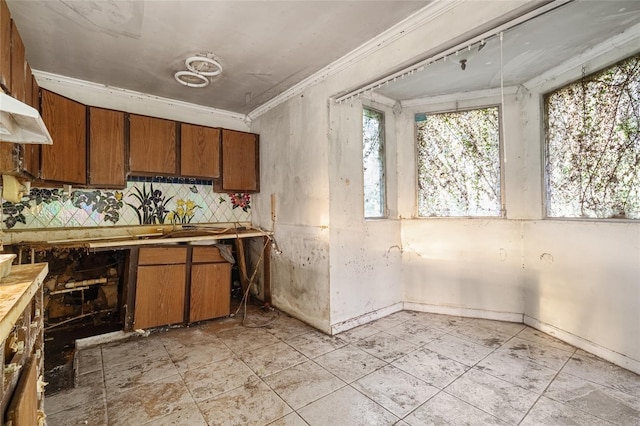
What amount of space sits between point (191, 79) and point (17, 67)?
1.33m

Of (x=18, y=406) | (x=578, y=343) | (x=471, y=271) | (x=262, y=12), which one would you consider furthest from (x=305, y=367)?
(x=262, y=12)

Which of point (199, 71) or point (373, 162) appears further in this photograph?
point (373, 162)

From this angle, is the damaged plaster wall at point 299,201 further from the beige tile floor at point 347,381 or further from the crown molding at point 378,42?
the beige tile floor at point 347,381

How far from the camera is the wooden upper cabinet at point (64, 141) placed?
2395 mm

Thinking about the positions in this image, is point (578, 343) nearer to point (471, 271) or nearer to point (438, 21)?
point (471, 271)

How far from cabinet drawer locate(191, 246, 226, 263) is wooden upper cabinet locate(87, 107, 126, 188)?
0.98 meters

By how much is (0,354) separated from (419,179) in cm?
355

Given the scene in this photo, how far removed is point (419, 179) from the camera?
3555 mm

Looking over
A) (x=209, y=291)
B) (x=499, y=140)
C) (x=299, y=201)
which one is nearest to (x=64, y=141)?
(x=209, y=291)

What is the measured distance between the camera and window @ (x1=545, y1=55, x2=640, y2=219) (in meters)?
2.24

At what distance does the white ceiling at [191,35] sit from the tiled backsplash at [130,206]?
115 cm

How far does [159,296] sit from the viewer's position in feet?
9.43

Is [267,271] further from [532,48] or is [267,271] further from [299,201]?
[532,48]

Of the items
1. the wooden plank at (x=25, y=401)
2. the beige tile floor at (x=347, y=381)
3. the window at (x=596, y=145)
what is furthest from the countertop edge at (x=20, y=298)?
the window at (x=596, y=145)
